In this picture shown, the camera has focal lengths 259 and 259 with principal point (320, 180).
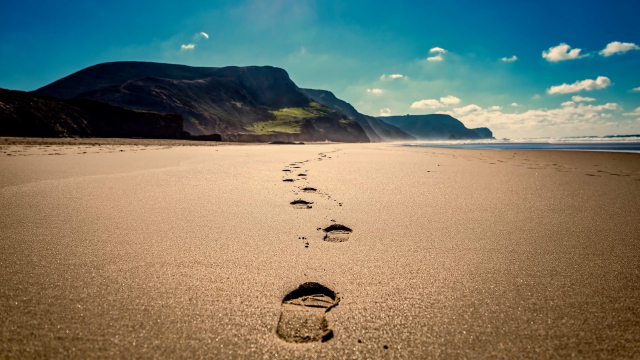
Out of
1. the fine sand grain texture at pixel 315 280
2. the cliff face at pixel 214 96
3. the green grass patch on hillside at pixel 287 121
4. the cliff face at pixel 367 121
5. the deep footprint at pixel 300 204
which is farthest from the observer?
the cliff face at pixel 367 121

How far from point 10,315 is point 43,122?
28.2 meters

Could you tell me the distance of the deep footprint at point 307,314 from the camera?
839 mm

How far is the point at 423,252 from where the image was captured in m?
1.45

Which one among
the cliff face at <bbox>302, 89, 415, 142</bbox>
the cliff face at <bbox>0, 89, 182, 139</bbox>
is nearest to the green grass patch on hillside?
the cliff face at <bbox>302, 89, 415, 142</bbox>

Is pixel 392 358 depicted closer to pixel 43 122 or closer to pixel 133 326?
pixel 133 326

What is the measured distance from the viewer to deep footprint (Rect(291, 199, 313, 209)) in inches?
95.7

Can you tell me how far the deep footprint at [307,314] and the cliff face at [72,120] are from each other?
88.6 ft

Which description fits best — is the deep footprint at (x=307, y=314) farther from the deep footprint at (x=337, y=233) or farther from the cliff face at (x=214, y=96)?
the cliff face at (x=214, y=96)

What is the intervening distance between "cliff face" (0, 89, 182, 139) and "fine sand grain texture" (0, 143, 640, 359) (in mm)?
25145

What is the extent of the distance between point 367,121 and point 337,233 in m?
156

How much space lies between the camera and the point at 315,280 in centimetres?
117

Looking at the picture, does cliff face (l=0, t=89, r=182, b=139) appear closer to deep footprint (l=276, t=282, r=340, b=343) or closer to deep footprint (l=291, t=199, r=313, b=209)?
deep footprint (l=291, t=199, r=313, b=209)

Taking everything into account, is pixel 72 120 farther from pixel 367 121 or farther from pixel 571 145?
pixel 367 121

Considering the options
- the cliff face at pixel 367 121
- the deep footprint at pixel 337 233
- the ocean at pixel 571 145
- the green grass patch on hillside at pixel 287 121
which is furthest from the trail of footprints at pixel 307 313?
the cliff face at pixel 367 121
